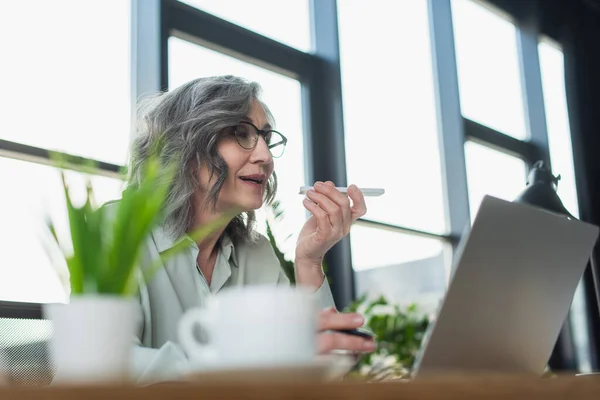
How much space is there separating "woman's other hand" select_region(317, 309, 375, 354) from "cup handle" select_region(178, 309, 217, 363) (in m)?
0.14

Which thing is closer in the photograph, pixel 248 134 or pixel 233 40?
pixel 248 134

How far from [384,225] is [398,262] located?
0.24 metres

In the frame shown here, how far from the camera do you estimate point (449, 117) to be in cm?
433

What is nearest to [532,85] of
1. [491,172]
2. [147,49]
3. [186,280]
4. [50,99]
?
[491,172]

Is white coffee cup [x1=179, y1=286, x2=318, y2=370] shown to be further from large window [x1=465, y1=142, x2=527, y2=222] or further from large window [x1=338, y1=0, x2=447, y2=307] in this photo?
large window [x1=465, y1=142, x2=527, y2=222]

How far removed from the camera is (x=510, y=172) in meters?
4.82

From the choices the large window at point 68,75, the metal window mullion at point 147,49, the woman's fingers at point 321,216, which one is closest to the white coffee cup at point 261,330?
the woman's fingers at point 321,216

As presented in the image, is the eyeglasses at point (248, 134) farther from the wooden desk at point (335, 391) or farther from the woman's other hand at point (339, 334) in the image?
the wooden desk at point (335, 391)

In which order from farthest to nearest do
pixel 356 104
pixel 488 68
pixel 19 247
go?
pixel 488 68 → pixel 356 104 → pixel 19 247

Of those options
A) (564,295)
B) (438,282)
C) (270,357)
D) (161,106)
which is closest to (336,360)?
(270,357)

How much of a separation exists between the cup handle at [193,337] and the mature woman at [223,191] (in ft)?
3.09

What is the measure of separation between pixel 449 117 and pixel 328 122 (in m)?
1.09

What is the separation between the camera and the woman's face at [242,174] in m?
1.85

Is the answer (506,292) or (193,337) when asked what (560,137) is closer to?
(506,292)
